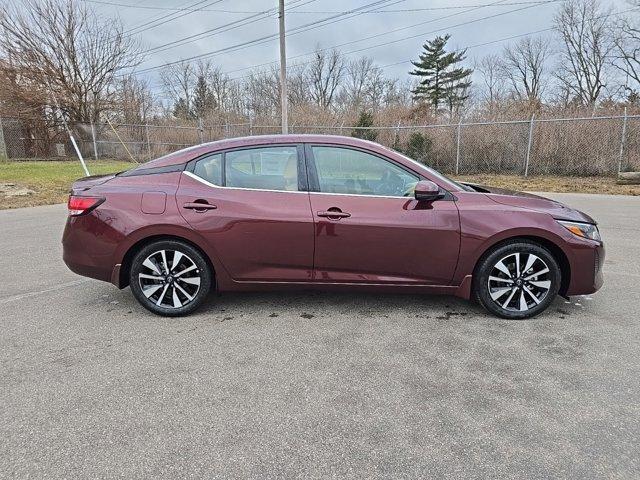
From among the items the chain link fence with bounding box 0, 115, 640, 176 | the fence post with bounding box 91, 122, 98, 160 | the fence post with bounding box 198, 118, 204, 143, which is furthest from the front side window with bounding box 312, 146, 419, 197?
the fence post with bounding box 91, 122, 98, 160

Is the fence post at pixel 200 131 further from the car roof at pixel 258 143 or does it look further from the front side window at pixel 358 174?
the front side window at pixel 358 174

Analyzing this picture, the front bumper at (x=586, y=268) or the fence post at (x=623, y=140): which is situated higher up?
the fence post at (x=623, y=140)

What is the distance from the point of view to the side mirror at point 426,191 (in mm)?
3455

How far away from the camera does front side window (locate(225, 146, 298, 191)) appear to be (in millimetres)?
3650

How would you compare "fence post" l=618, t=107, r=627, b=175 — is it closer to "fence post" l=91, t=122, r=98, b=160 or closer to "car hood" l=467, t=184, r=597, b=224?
"car hood" l=467, t=184, r=597, b=224

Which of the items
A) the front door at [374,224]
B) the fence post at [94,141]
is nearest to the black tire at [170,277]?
the front door at [374,224]

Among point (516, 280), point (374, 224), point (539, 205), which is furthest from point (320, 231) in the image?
point (539, 205)

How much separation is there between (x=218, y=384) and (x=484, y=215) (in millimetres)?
2473

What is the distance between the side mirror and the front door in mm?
53

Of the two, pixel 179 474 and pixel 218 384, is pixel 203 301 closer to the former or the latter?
pixel 218 384

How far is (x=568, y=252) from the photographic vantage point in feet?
11.6

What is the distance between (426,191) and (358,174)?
1.98 feet

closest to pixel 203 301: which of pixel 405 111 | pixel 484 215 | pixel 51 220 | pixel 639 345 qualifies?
pixel 484 215

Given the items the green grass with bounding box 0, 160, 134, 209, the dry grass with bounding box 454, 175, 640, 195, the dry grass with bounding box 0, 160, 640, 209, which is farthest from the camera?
the dry grass with bounding box 454, 175, 640, 195
